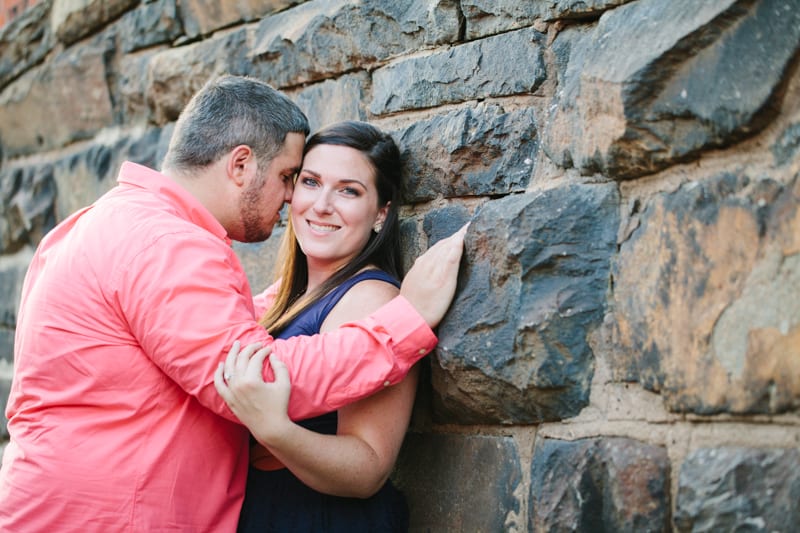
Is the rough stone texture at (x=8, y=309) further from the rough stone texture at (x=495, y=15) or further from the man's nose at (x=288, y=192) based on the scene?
the rough stone texture at (x=495, y=15)

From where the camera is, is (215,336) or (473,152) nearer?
(215,336)

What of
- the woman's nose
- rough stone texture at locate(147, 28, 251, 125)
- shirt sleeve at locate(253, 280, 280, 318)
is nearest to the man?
the woman's nose

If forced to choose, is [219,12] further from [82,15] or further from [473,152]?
[473,152]

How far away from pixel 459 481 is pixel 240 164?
99cm

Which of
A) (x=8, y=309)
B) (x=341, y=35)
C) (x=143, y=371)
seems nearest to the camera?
(x=143, y=371)

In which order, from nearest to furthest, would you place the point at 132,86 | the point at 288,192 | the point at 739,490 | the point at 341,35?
1. the point at 739,490
2. the point at 288,192
3. the point at 341,35
4. the point at 132,86

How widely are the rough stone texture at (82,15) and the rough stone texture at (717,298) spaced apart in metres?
2.71

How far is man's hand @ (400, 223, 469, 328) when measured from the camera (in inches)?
86.0

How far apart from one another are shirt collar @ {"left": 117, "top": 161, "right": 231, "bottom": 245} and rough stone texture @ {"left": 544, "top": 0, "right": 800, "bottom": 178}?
2.98 ft

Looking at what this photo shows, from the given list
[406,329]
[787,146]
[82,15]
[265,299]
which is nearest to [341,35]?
[265,299]

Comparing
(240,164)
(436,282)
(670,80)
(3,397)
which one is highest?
(670,80)

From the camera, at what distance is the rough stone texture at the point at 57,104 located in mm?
3982

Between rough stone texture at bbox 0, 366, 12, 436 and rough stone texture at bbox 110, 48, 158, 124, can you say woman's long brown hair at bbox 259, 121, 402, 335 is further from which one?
rough stone texture at bbox 0, 366, 12, 436

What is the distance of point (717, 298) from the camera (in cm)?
171
